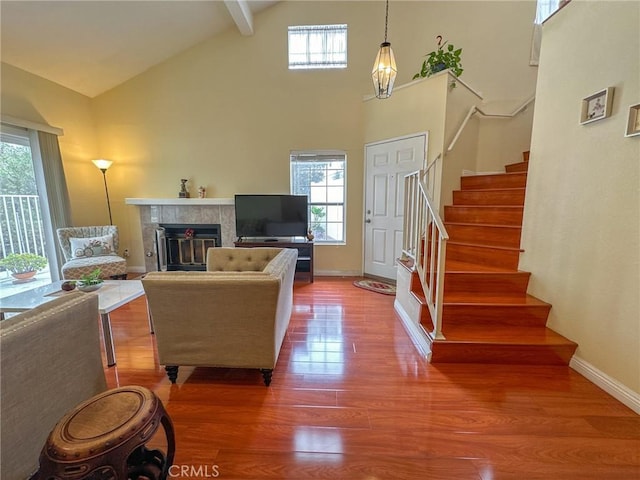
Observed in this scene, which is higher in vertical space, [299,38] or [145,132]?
[299,38]

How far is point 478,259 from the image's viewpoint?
2807 mm

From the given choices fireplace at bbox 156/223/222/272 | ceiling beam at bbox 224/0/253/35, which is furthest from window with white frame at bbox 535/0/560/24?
fireplace at bbox 156/223/222/272

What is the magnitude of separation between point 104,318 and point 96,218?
3.33 metres

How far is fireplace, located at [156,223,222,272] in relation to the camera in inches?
180

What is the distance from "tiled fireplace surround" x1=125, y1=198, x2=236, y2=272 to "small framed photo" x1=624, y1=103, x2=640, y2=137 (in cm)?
441

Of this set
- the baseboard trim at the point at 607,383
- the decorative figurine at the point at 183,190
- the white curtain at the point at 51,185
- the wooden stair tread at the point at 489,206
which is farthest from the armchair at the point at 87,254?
the baseboard trim at the point at 607,383

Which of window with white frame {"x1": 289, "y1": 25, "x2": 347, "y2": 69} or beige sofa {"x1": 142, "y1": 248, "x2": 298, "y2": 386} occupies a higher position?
window with white frame {"x1": 289, "y1": 25, "x2": 347, "y2": 69}

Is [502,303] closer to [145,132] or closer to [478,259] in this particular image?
[478,259]

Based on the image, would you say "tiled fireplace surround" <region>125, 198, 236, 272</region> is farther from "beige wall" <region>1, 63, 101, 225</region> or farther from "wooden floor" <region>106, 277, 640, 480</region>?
"wooden floor" <region>106, 277, 640, 480</region>

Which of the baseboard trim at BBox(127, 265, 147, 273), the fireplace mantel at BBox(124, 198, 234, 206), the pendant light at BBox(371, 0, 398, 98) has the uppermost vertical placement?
the pendant light at BBox(371, 0, 398, 98)

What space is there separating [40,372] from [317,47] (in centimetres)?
495

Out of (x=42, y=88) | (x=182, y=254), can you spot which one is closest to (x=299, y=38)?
(x=42, y=88)

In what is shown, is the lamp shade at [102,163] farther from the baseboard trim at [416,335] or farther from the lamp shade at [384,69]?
the baseboard trim at [416,335]

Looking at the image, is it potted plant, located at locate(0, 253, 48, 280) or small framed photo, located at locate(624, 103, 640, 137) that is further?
potted plant, located at locate(0, 253, 48, 280)
